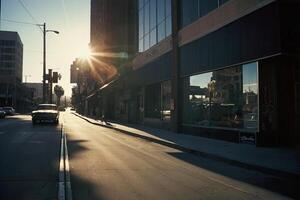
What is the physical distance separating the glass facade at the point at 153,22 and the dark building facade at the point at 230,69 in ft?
0.41

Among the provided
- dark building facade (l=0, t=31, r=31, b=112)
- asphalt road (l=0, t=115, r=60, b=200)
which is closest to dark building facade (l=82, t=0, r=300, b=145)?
asphalt road (l=0, t=115, r=60, b=200)

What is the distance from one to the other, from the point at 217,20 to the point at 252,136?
18.9ft

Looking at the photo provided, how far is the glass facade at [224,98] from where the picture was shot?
17.7 metres

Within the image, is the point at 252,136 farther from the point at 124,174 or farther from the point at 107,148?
the point at 124,174

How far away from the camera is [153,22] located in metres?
32.8

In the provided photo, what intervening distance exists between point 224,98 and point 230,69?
149 cm

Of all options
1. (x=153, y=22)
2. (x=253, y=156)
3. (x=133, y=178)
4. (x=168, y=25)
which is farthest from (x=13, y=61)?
(x=133, y=178)

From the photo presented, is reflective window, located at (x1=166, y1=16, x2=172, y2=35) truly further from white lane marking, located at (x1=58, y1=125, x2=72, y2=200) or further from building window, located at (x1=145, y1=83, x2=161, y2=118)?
white lane marking, located at (x1=58, y1=125, x2=72, y2=200)

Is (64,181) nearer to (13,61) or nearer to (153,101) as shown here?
(153,101)

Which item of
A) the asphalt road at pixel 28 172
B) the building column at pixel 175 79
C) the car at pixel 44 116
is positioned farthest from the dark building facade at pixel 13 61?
the asphalt road at pixel 28 172

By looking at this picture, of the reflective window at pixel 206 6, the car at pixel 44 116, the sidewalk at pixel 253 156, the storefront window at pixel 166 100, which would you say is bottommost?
the sidewalk at pixel 253 156

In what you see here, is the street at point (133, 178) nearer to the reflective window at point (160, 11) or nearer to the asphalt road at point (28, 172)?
the asphalt road at point (28, 172)

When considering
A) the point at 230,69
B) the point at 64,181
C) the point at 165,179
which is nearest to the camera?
the point at 64,181

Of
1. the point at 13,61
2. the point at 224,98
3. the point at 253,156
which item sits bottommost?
the point at 253,156
